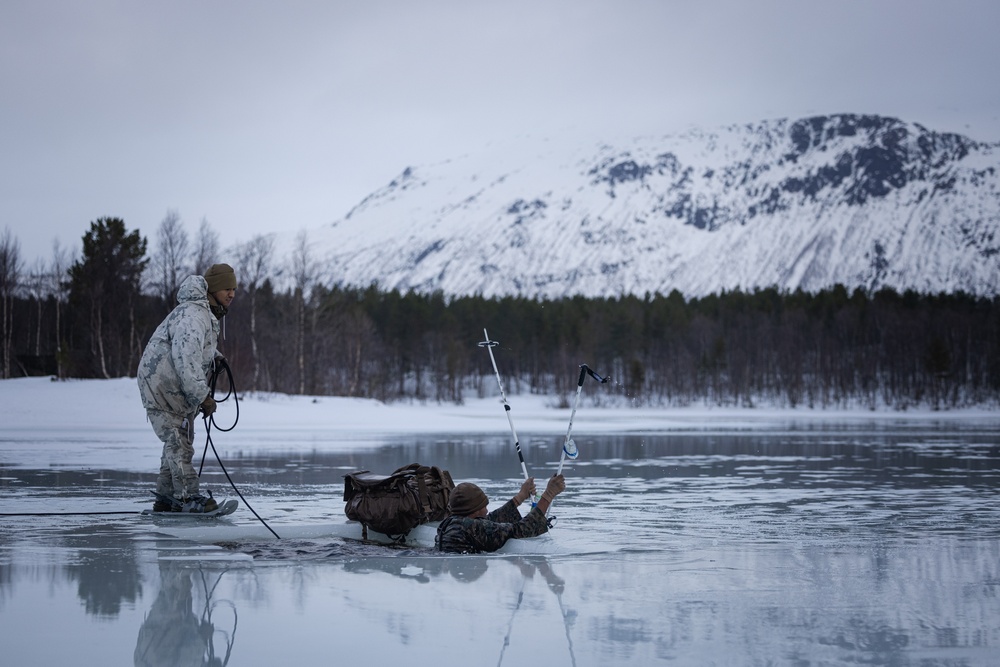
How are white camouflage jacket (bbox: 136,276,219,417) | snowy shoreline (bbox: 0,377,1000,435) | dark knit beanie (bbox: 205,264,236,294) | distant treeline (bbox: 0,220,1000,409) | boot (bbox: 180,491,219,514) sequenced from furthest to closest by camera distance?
distant treeline (bbox: 0,220,1000,409) < snowy shoreline (bbox: 0,377,1000,435) < dark knit beanie (bbox: 205,264,236,294) < boot (bbox: 180,491,219,514) < white camouflage jacket (bbox: 136,276,219,417)

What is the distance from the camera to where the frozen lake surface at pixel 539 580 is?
4.83 metres

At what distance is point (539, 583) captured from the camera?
6.61m

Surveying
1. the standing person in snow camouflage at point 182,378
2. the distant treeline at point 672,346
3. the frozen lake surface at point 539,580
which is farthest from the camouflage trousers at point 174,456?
the distant treeline at point 672,346

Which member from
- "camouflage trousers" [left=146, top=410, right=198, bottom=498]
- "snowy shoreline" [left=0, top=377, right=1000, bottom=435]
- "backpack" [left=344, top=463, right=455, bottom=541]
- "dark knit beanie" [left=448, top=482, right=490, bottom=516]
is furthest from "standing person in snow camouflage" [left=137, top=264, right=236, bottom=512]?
"snowy shoreline" [left=0, top=377, right=1000, bottom=435]

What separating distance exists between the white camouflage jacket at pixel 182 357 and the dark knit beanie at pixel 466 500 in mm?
2923

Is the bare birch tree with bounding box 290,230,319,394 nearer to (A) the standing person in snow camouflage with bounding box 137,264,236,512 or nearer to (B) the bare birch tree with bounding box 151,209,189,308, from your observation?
(B) the bare birch tree with bounding box 151,209,189,308

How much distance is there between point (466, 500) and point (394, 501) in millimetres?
752

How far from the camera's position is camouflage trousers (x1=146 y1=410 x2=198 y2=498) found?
974 centimetres

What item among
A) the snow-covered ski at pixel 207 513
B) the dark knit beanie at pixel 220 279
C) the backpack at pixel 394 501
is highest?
the dark knit beanie at pixel 220 279

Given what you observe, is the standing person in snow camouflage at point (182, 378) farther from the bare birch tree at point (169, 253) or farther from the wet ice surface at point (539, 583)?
the bare birch tree at point (169, 253)

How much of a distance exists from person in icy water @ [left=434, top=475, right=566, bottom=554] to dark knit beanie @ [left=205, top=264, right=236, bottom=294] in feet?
11.4

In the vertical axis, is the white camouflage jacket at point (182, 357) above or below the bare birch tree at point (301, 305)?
below

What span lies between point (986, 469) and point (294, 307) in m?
47.1

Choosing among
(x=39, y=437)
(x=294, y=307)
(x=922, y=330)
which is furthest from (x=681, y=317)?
(x=39, y=437)
